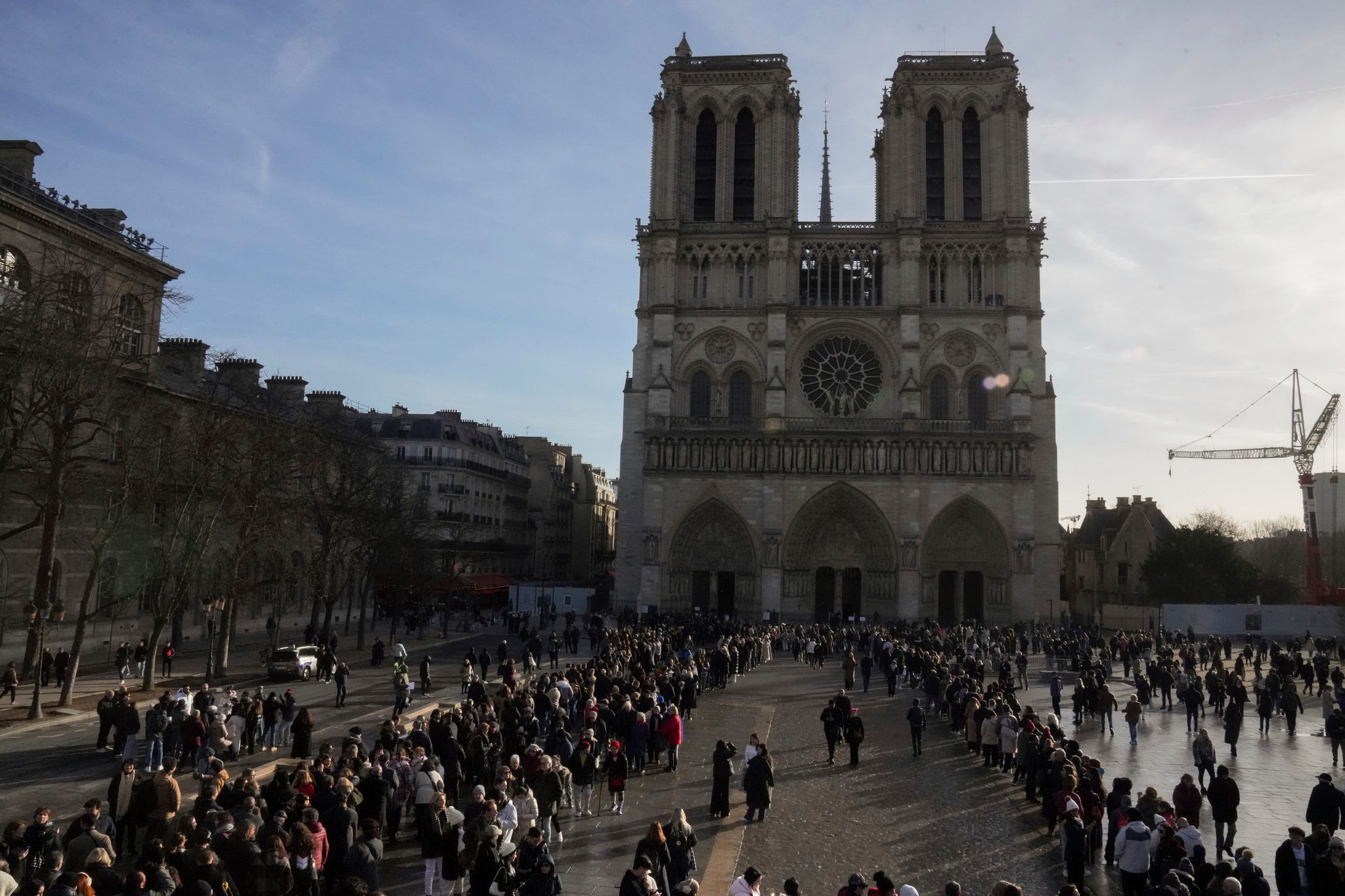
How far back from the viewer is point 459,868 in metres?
8.81

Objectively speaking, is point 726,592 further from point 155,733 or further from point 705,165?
point 155,733

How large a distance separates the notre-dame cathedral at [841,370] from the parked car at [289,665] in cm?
2157

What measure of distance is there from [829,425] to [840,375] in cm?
326

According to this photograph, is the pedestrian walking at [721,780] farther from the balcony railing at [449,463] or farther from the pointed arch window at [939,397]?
the balcony railing at [449,463]

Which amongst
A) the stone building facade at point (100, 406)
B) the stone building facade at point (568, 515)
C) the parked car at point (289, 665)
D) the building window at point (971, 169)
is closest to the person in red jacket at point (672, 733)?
the stone building facade at point (100, 406)

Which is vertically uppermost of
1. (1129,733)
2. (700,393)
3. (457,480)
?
(700,393)

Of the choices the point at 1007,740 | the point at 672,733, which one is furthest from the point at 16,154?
the point at 1007,740

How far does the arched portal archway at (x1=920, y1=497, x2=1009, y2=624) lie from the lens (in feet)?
147

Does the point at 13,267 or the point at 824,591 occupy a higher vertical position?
the point at 13,267

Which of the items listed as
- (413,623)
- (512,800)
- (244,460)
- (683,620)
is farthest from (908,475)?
(512,800)

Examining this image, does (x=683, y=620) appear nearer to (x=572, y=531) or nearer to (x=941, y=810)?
(x=941, y=810)

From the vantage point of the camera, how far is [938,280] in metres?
47.6

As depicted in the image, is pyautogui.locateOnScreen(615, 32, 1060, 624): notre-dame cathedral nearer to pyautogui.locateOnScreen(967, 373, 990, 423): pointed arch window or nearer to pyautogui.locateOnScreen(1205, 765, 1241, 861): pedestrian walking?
pyautogui.locateOnScreen(967, 373, 990, 423): pointed arch window

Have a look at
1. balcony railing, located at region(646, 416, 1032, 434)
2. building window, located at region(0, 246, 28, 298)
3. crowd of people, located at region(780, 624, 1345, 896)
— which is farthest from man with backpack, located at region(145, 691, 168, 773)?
balcony railing, located at region(646, 416, 1032, 434)
